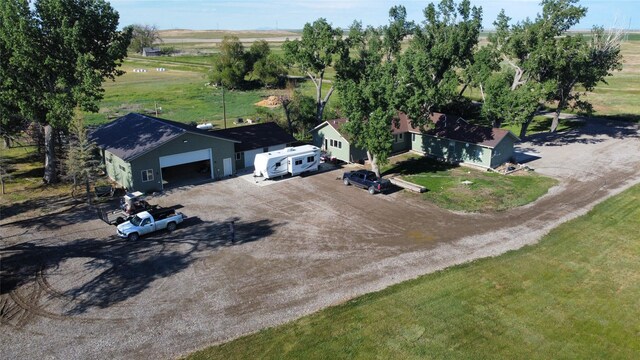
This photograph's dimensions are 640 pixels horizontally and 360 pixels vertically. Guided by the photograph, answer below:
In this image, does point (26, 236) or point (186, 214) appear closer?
point (26, 236)

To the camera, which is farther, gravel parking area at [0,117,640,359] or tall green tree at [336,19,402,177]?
tall green tree at [336,19,402,177]

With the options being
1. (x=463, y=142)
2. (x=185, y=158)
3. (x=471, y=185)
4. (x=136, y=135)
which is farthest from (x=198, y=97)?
(x=471, y=185)

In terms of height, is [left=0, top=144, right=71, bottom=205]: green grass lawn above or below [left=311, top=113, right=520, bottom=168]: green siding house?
below

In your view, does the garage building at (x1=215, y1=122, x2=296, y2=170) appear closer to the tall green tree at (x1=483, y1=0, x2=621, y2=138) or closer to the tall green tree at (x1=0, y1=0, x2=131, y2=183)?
the tall green tree at (x1=0, y1=0, x2=131, y2=183)

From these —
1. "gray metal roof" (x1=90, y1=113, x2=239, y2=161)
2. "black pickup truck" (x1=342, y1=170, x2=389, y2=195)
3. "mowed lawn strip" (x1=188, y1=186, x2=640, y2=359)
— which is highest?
"gray metal roof" (x1=90, y1=113, x2=239, y2=161)

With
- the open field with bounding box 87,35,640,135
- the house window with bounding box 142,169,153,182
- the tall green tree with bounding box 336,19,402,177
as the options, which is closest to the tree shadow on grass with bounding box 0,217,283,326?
the house window with bounding box 142,169,153,182

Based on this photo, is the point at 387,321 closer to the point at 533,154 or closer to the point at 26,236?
the point at 26,236

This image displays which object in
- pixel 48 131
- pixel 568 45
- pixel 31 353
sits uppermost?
pixel 568 45

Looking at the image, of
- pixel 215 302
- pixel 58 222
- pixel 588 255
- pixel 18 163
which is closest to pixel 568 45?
pixel 588 255

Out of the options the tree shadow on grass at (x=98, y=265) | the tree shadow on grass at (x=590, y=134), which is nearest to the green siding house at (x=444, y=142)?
the tree shadow on grass at (x=590, y=134)
